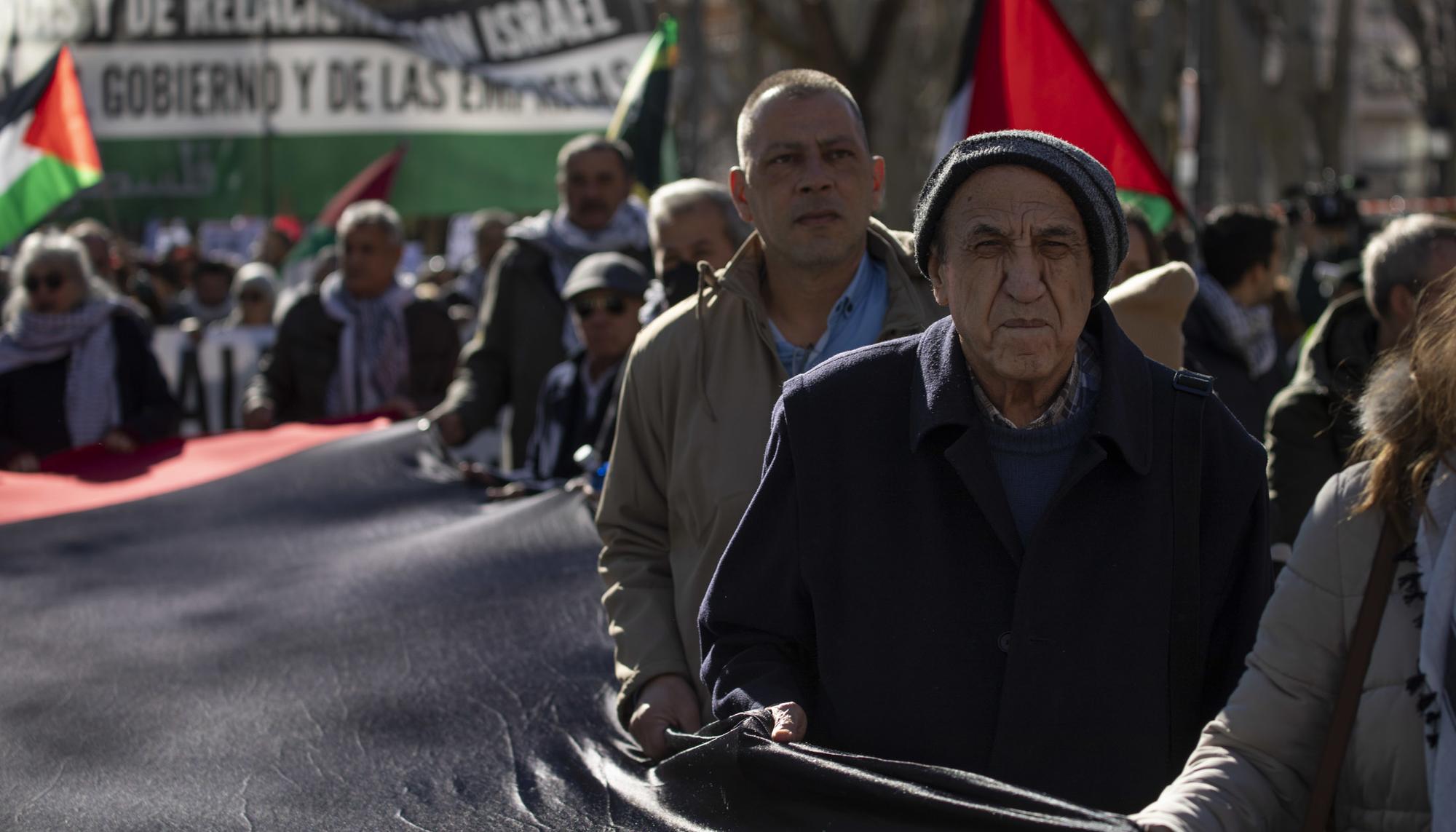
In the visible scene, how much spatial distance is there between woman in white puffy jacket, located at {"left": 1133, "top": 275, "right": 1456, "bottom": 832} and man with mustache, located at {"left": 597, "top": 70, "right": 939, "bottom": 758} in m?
1.19

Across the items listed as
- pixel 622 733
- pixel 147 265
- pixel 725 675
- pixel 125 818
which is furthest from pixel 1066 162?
pixel 147 265

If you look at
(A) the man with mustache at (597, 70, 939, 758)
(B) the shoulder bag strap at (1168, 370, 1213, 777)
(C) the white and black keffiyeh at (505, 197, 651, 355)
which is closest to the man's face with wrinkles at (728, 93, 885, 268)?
(A) the man with mustache at (597, 70, 939, 758)

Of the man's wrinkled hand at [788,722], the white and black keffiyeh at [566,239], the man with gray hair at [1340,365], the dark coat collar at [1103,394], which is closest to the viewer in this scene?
the dark coat collar at [1103,394]

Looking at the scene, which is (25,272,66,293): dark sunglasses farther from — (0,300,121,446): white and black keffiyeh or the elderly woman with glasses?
(0,300,121,446): white and black keffiyeh

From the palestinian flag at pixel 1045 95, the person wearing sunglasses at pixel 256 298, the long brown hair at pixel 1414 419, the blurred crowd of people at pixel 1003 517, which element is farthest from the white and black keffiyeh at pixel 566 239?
the long brown hair at pixel 1414 419

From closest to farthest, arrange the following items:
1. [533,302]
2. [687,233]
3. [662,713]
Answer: [662,713] → [687,233] → [533,302]

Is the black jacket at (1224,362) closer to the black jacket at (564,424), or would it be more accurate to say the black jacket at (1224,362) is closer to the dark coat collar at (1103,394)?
the black jacket at (564,424)

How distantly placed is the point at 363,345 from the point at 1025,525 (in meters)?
5.62

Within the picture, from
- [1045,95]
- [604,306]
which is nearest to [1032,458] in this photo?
[604,306]

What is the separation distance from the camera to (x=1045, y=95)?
6.22 m

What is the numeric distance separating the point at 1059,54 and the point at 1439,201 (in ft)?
46.3

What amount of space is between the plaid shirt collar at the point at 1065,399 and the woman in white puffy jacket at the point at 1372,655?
39cm

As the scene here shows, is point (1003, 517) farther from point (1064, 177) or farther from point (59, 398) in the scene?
point (59, 398)

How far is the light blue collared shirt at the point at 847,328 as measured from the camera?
3.39 meters
